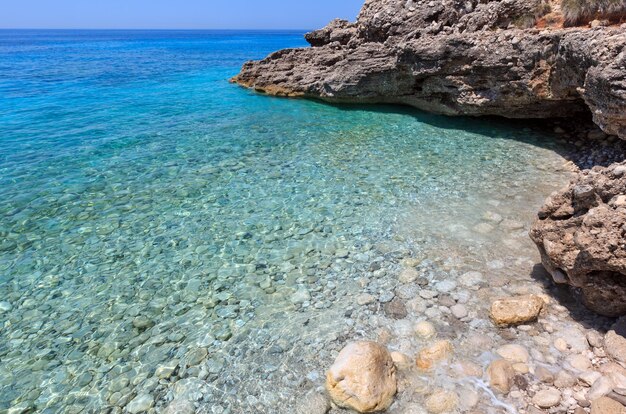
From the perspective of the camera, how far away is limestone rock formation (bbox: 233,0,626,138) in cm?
870

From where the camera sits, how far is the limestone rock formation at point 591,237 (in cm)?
439

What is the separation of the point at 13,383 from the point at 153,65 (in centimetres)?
3829

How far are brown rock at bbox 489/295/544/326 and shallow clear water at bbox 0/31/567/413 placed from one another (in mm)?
1049

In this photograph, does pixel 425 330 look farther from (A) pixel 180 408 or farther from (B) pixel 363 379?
(A) pixel 180 408

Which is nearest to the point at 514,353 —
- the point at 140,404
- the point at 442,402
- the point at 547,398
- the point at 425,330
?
the point at 547,398

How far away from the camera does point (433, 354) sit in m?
4.69

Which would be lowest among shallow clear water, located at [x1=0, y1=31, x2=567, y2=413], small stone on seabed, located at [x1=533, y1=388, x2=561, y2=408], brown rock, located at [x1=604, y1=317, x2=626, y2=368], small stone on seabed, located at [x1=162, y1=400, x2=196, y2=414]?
small stone on seabed, located at [x1=162, y1=400, x2=196, y2=414]

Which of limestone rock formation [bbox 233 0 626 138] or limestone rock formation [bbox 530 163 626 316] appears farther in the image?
limestone rock formation [bbox 233 0 626 138]

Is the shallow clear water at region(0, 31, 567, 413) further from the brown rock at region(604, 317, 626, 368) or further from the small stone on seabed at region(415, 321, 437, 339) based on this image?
the brown rock at region(604, 317, 626, 368)

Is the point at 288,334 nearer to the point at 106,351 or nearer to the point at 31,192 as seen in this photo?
the point at 106,351

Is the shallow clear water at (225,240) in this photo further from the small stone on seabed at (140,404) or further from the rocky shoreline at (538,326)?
the rocky shoreline at (538,326)

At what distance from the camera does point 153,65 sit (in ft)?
122

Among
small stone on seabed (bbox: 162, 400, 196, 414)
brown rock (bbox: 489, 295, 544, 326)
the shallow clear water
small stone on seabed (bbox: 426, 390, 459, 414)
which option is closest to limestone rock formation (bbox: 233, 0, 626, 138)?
the shallow clear water

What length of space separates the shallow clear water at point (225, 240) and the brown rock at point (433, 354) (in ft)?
2.81
